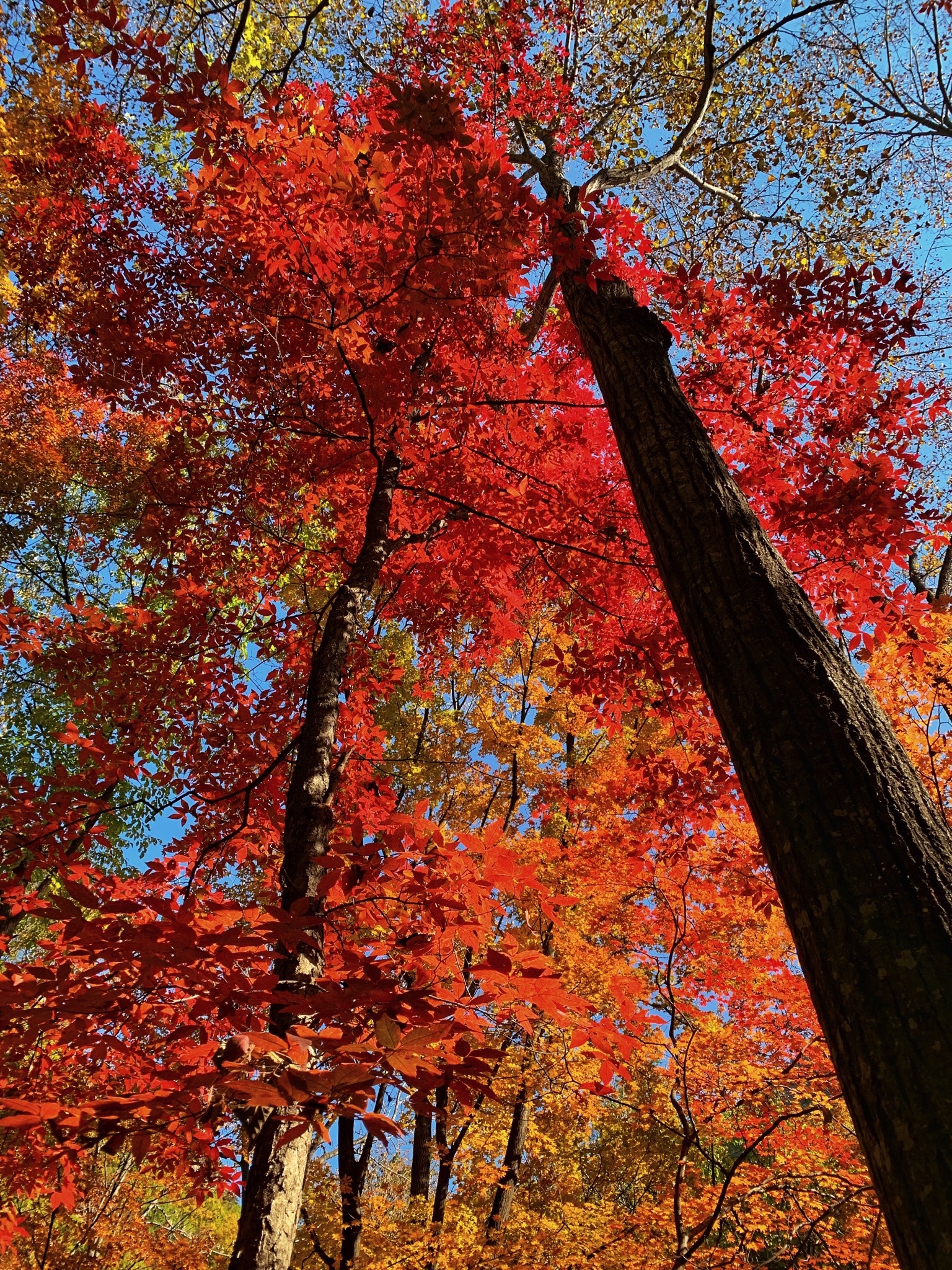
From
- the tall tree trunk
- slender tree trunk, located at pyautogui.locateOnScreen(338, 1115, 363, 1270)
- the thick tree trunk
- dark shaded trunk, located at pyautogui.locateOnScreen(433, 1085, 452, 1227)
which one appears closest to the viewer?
the thick tree trunk

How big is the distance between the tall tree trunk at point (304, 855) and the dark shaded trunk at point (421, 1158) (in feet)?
27.1

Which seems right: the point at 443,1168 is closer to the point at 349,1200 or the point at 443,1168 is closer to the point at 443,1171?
the point at 443,1171

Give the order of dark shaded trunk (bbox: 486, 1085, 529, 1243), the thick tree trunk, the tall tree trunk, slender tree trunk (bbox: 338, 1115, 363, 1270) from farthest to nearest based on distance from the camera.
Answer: dark shaded trunk (bbox: 486, 1085, 529, 1243) → slender tree trunk (bbox: 338, 1115, 363, 1270) → the tall tree trunk → the thick tree trunk

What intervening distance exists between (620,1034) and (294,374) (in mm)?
5331

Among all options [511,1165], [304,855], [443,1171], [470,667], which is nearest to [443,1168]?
[443,1171]

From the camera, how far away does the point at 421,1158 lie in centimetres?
Result: 948

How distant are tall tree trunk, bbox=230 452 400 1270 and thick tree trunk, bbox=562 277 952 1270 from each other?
1327 millimetres

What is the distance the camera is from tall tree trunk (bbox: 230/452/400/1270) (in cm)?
234

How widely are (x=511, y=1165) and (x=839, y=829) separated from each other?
10.2m

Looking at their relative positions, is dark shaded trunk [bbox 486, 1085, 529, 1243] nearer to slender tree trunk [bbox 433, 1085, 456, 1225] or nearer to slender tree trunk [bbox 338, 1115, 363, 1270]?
slender tree trunk [bbox 433, 1085, 456, 1225]

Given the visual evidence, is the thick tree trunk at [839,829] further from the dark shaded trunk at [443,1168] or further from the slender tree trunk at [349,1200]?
the dark shaded trunk at [443,1168]

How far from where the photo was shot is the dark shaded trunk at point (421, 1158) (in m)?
9.24

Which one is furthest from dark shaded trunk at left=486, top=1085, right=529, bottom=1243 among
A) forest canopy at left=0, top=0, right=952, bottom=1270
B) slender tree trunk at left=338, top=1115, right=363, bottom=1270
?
slender tree trunk at left=338, top=1115, right=363, bottom=1270

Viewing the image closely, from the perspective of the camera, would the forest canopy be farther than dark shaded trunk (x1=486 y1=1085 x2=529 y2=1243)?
No
